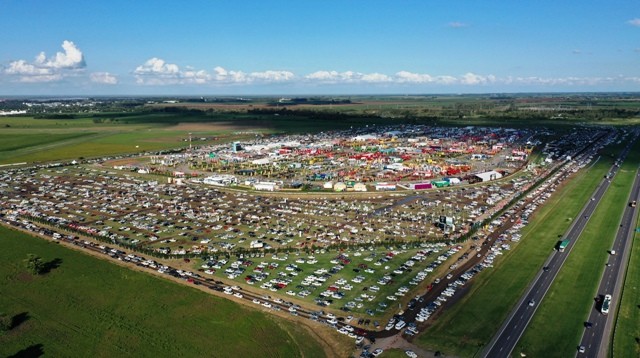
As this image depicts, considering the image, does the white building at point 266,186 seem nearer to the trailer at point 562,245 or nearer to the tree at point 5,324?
the trailer at point 562,245

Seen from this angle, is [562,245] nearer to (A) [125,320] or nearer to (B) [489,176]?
(B) [489,176]

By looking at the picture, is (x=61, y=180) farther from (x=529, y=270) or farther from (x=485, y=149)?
(x=485, y=149)

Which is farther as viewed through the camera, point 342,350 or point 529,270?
point 529,270

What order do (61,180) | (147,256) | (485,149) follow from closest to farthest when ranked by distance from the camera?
(147,256), (61,180), (485,149)

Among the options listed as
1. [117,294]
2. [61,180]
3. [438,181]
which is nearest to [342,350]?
[117,294]

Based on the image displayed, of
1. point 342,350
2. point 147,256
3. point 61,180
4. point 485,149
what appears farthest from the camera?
point 485,149

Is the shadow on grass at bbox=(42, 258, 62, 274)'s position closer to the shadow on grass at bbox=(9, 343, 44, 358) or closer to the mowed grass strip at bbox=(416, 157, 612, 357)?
the shadow on grass at bbox=(9, 343, 44, 358)
